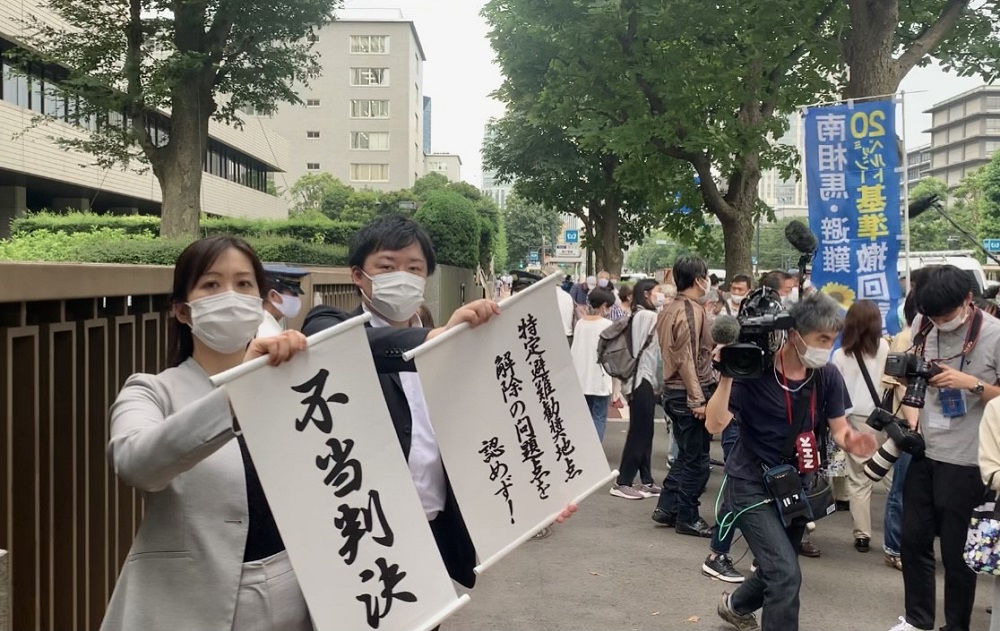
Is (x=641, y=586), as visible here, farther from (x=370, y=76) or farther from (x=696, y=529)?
(x=370, y=76)

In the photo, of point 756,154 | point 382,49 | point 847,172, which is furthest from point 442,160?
point 847,172

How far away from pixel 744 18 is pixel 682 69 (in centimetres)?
117

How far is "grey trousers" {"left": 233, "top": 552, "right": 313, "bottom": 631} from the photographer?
6.49ft

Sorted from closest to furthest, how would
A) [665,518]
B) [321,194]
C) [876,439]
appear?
[876,439] → [665,518] → [321,194]

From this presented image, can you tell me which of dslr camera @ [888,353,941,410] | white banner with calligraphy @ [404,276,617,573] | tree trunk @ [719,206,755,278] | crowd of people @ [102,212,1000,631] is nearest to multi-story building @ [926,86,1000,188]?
tree trunk @ [719,206,755,278]

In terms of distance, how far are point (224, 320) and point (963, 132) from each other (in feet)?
376

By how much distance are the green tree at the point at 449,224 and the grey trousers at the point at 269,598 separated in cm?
1885

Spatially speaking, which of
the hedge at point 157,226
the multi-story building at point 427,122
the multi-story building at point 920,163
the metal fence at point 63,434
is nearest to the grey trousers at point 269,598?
the metal fence at point 63,434

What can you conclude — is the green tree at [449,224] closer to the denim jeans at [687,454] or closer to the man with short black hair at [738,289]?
the man with short black hair at [738,289]

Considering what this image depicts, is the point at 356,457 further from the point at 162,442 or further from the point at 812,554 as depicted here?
the point at 812,554

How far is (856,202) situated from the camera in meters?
7.96

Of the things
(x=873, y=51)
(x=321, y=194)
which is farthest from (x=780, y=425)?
(x=321, y=194)

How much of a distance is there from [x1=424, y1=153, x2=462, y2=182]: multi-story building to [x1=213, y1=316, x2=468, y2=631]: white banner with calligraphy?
96273mm

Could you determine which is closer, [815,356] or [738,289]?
[815,356]
